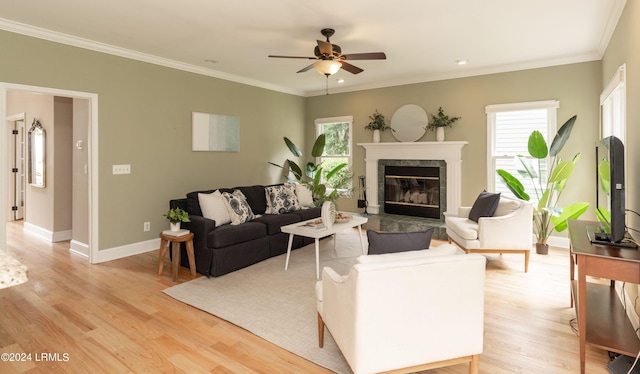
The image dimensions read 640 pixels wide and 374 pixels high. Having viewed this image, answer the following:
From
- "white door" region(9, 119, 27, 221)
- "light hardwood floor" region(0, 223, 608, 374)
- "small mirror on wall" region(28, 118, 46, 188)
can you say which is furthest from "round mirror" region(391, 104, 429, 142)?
"white door" region(9, 119, 27, 221)

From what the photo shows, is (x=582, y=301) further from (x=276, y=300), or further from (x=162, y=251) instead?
(x=162, y=251)

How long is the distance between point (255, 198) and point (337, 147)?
2615 mm

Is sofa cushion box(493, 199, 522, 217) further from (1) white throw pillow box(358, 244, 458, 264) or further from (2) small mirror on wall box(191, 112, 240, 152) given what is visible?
(2) small mirror on wall box(191, 112, 240, 152)

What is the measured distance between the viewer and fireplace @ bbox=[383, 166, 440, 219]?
20.0 ft

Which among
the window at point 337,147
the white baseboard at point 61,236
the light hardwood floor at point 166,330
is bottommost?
the light hardwood floor at point 166,330

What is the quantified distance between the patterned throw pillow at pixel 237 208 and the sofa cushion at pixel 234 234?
13 centimetres

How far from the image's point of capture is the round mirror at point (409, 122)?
612 centimetres

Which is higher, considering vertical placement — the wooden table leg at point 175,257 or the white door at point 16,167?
the white door at point 16,167

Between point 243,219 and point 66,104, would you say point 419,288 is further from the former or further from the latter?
point 66,104

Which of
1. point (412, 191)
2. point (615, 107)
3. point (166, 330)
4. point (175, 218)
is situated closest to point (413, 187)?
point (412, 191)

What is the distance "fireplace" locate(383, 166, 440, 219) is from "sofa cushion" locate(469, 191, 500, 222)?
1.41 metres

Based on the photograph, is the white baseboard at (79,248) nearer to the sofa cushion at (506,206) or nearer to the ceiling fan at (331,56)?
the ceiling fan at (331,56)

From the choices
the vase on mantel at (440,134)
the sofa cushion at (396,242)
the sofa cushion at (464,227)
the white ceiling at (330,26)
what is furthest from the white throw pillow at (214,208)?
the vase on mantel at (440,134)

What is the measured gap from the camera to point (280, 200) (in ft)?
17.1
